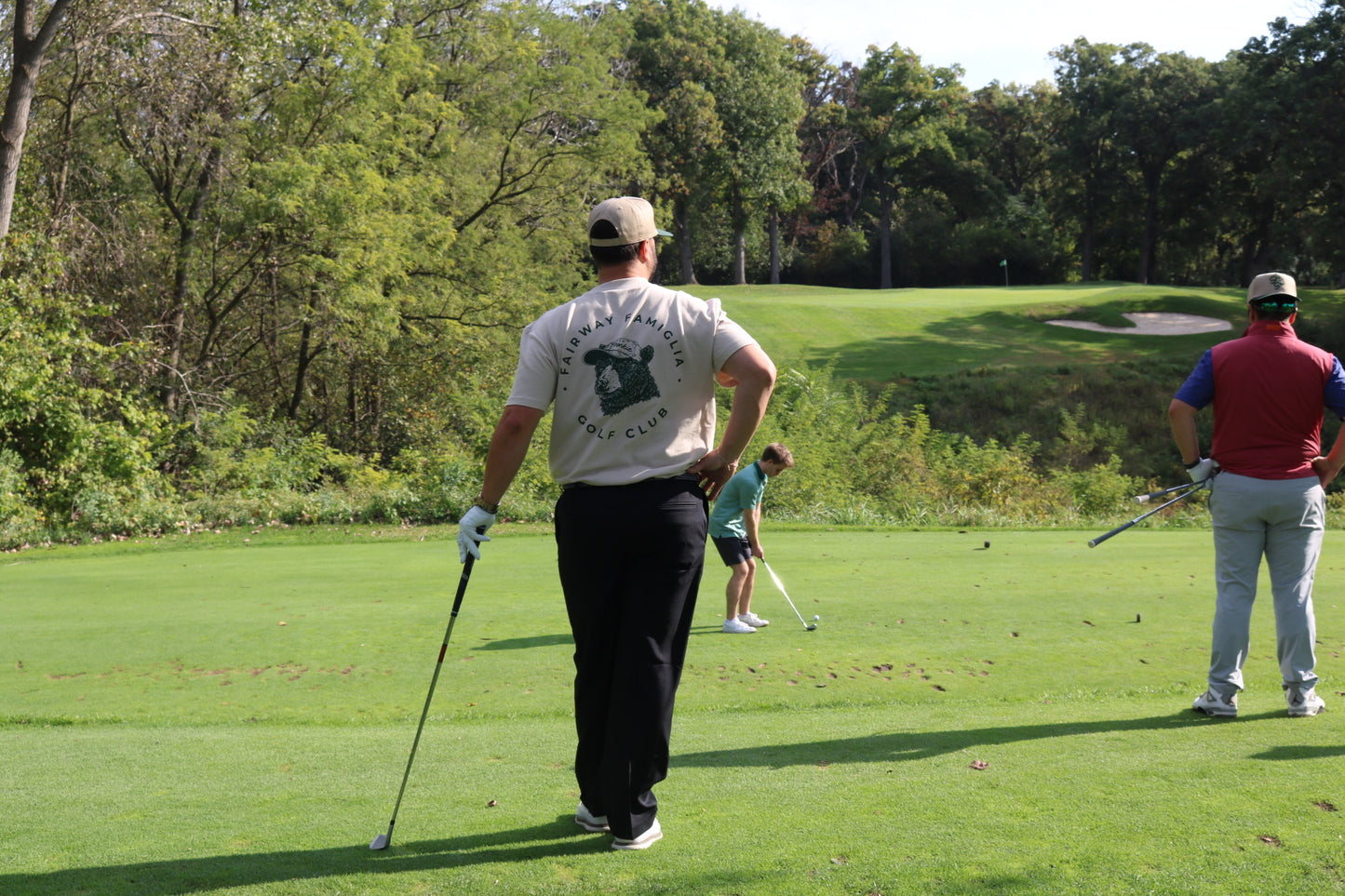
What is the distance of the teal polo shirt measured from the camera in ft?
27.0

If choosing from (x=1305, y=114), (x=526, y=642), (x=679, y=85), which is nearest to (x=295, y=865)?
(x=526, y=642)

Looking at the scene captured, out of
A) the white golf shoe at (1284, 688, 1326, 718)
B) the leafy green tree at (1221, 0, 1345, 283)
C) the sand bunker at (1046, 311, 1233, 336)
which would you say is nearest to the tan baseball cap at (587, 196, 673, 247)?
the white golf shoe at (1284, 688, 1326, 718)

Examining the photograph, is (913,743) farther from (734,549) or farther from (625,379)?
(734,549)

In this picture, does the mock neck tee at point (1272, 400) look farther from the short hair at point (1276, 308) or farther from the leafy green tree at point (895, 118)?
the leafy green tree at point (895, 118)

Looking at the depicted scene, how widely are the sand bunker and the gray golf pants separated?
36.2 metres

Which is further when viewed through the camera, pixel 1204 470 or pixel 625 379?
pixel 1204 470

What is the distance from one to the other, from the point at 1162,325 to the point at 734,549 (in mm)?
37094

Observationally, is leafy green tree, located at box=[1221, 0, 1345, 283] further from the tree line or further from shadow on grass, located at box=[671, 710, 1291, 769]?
shadow on grass, located at box=[671, 710, 1291, 769]

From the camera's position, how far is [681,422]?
3.61 meters

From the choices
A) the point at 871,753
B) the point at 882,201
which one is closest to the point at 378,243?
the point at 871,753

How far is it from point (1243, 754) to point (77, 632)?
7.52m

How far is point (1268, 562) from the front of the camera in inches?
212

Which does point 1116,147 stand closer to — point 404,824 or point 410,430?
point 410,430

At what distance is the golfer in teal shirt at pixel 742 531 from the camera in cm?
808
